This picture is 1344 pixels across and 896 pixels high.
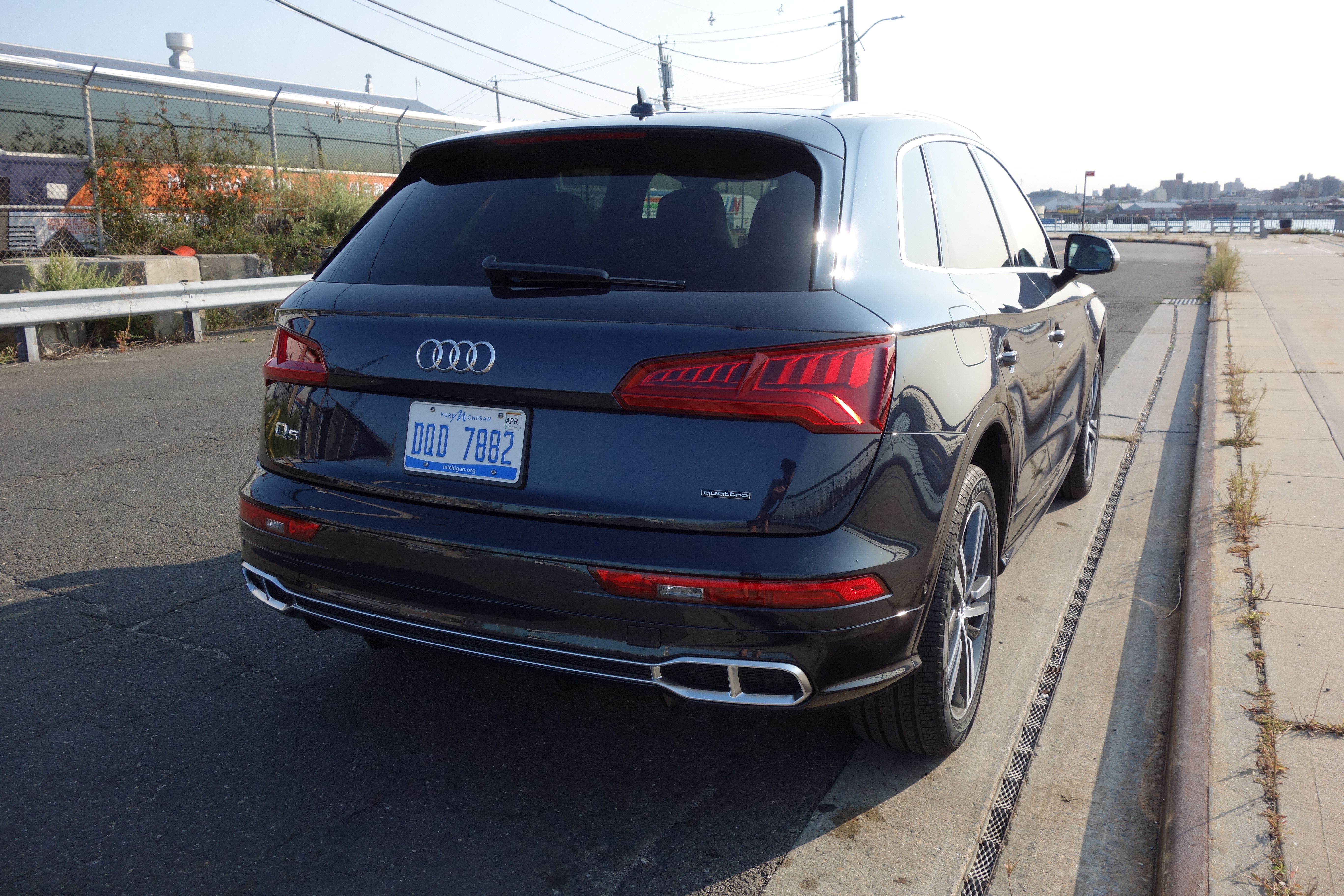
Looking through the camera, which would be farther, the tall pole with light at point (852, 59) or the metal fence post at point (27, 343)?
the tall pole with light at point (852, 59)

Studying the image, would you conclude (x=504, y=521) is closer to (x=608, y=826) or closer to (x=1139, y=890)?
(x=608, y=826)

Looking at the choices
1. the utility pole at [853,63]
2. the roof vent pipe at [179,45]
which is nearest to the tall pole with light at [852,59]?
the utility pole at [853,63]

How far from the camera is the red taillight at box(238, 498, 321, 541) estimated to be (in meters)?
2.63

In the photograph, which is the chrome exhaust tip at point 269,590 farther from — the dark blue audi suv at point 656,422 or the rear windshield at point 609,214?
the rear windshield at point 609,214

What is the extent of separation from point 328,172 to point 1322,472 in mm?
15943

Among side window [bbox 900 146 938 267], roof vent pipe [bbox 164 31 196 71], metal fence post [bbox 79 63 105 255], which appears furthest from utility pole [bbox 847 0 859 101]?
side window [bbox 900 146 938 267]

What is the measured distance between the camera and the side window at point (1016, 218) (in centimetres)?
407

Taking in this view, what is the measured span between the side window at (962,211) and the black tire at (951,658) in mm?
779

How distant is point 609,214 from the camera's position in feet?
8.62

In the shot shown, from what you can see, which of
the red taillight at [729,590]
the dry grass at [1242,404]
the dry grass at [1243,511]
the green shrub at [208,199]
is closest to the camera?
the red taillight at [729,590]

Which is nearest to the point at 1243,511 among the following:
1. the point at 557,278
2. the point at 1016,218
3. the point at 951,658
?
the point at 1016,218

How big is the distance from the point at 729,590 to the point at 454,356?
34.1 inches

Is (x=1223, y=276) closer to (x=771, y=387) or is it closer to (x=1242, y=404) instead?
(x=1242, y=404)

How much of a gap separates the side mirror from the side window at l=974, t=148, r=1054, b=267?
11 cm
